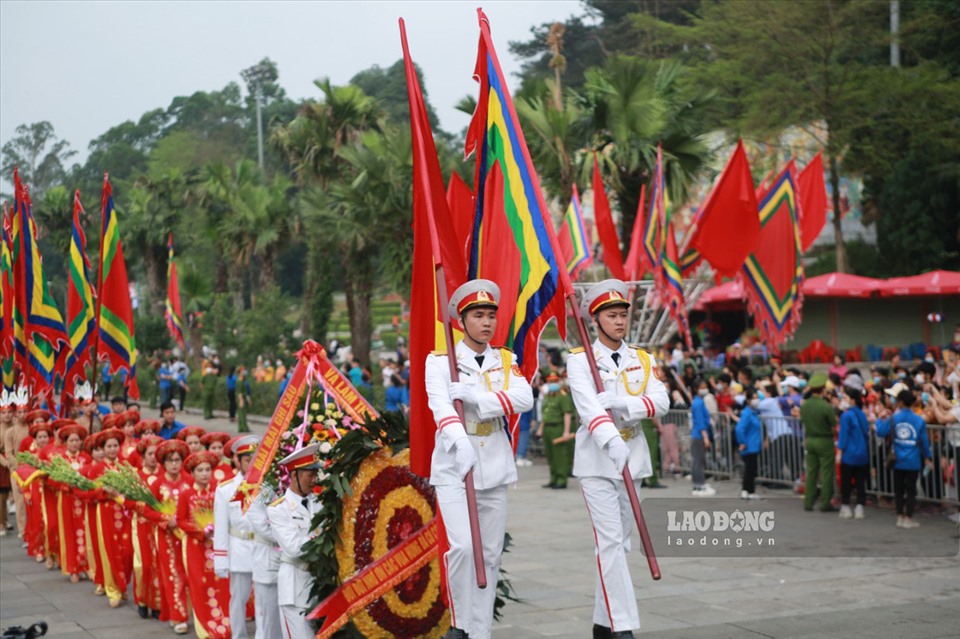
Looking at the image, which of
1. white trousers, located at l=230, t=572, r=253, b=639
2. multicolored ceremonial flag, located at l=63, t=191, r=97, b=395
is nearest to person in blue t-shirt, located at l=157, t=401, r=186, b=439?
multicolored ceremonial flag, located at l=63, t=191, r=97, b=395

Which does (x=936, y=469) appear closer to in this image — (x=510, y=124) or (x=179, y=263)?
(x=510, y=124)

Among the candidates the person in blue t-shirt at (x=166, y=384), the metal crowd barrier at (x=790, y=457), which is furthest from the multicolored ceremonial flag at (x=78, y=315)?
the person in blue t-shirt at (x=166, y=384)

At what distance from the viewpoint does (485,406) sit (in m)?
6.97

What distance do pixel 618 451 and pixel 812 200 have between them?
16.9m

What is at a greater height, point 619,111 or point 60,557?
point 619,111

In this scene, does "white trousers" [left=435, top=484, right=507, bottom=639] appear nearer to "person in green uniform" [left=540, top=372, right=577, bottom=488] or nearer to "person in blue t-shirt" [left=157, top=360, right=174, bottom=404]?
"person in green uniform" [left=540, top=372, right=577, bottom=488]

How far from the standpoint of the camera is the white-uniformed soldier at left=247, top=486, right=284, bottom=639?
8586 mm

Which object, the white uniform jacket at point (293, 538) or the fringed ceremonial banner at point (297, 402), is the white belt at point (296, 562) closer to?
the white uniform jacket at point (293, 538)

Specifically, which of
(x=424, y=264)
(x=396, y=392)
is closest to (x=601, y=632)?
(x=424, y=264)

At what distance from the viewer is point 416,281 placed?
812 cm

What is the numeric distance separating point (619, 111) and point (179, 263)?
27.7 m

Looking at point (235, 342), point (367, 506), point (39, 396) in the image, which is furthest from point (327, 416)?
point (235, 342)

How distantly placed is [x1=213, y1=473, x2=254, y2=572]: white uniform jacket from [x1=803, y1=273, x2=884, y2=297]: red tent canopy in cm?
3023

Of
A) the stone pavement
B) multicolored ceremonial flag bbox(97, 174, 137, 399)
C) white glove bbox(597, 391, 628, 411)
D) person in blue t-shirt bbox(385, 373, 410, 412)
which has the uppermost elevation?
multicolored ceremonial flag bbox(97, 174, 137, 399)
